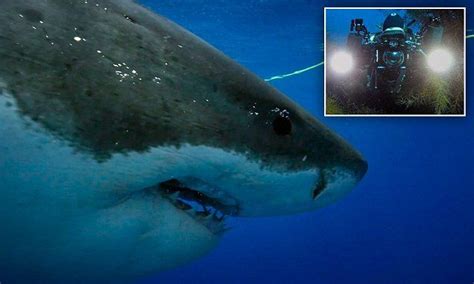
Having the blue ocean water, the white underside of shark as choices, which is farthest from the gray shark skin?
the blue ocean water

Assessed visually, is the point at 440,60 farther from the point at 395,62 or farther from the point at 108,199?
the point at 108,199

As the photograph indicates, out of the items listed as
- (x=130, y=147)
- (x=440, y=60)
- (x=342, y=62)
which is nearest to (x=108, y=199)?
(x=130, y=147)

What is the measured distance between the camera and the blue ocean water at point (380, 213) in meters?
3.88

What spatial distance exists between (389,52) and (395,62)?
78 millimetres

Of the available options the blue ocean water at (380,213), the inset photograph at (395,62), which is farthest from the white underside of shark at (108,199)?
the blue ocean water at (380,213)

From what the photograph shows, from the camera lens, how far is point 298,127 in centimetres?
135

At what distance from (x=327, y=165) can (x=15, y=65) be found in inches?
26.3

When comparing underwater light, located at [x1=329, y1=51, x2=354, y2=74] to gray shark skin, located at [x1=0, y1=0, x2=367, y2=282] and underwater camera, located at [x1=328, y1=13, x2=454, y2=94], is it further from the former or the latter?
gray shark skin, located at [x1=0, y1=0, x2=367, y2=282]

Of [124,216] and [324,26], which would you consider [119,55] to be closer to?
[124,216]

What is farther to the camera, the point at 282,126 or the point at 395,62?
the point at 395,62

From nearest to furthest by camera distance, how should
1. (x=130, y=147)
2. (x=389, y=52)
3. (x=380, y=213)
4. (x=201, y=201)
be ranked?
(x=130, y=147), (x=201, y=201), (x=389, y=52), (x=380, y=213)

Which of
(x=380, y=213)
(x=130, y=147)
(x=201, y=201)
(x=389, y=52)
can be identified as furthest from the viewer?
(x=380, y=213)

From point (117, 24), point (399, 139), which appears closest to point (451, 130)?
point (399, 139)

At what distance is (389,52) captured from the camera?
374 cm
